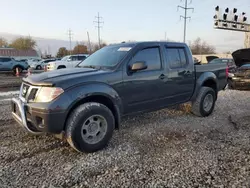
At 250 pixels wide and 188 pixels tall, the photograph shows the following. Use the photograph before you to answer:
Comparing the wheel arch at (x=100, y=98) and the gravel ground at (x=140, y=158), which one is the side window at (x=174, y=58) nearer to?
the gravel ground at (x=140, y=158)

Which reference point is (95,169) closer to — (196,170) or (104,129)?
(104,129)

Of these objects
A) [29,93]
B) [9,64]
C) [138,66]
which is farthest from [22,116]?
[9,64]

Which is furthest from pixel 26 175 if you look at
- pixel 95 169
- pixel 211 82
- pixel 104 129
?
pixel 211 82

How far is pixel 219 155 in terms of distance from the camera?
11.3 feet

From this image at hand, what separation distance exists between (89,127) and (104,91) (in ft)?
2.02

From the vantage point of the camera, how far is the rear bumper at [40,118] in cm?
308

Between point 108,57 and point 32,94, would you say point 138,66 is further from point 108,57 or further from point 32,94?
point 32,94

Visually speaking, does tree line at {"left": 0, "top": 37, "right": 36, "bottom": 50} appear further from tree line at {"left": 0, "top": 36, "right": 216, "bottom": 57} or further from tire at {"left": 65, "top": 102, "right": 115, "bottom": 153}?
tire at {"left": 65, "top": 102, "right": 115, "bottom": 153}

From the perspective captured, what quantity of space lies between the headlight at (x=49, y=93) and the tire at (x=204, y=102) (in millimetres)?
3504

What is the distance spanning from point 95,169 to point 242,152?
93.4 inches

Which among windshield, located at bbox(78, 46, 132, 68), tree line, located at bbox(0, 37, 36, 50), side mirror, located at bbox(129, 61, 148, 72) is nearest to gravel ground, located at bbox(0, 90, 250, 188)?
side mirror, located at bbox(129, 61, 148, 72)

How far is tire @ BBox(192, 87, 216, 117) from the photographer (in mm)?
5379

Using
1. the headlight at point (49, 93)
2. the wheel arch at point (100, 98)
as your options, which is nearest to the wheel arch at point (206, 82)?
the wheel arch at point (100, 98)

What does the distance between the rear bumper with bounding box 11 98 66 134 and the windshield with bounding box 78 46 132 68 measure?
4.45ft
